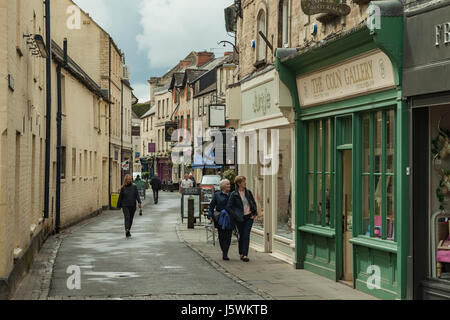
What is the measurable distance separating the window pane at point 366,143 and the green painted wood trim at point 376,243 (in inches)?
40.2

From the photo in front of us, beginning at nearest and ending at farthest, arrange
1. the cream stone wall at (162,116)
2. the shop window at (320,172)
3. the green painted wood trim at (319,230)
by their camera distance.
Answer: the green painted wood trim at (319,230) → the shop window at (320,172) → the cream stone wall at (162,116)

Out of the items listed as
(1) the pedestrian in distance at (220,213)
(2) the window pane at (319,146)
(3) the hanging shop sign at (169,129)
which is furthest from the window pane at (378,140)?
(3) the hanging shop sign at (169,129)

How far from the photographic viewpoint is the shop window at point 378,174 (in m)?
10.5

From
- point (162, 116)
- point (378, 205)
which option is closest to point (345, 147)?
point (378, 205)

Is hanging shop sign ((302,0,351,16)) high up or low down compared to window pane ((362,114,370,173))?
up

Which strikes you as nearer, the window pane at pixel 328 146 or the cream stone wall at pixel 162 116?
the window pane at pixel 328 146

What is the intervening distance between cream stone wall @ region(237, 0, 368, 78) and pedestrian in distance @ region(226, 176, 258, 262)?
3146mm

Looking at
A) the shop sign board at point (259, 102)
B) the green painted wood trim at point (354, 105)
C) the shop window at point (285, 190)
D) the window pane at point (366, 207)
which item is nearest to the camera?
the green painted wood trim at point (354, 105)

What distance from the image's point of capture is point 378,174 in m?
10.9

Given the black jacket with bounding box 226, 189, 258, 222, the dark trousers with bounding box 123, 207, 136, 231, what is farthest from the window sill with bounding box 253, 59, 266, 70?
the dark trousers with bounding box 123, 207, 136, 231

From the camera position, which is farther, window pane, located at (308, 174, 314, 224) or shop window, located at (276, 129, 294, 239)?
shop window, located at (276, 129, 294, 239)

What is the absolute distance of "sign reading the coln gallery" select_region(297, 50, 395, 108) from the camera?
10.5 m

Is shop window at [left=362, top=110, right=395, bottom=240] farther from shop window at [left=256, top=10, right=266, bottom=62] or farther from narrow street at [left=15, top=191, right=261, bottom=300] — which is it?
shop window at [left=256, top=10, right=266, bottom=62]

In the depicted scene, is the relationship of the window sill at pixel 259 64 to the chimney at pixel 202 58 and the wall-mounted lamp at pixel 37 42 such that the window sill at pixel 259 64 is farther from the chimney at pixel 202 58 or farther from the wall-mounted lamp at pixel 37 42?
the chimney at pixel 202 58
